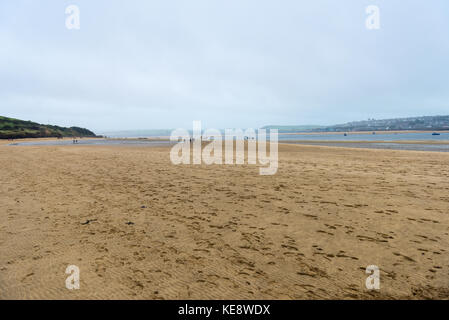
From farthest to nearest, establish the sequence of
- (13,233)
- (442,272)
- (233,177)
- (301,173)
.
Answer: (301,173), (233,177), (13,233), (442,272)

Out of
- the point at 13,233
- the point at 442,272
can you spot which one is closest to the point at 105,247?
the point at 13,233

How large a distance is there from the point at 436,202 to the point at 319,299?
7748mm

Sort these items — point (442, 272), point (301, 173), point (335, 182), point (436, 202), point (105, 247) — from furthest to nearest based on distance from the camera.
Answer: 1. point (301, 173)
2. point (335, 182)
3. point (436, 202)
4. point (105, 247)
5. point (442, 272)

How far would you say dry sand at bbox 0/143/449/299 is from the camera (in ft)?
13.1

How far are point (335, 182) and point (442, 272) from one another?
25.2ft

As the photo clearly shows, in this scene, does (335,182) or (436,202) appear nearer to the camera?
(436,202)

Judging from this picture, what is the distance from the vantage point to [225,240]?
5.75 meters

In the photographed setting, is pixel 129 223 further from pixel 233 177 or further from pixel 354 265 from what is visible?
pixel 233 177

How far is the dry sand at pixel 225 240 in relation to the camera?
13.1 ft

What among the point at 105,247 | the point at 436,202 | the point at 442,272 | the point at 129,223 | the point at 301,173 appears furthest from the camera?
the point at 301,173

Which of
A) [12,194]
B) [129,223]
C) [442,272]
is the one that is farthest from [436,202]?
[12,194]

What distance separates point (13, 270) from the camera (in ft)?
14.4

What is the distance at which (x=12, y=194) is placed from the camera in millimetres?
9727
